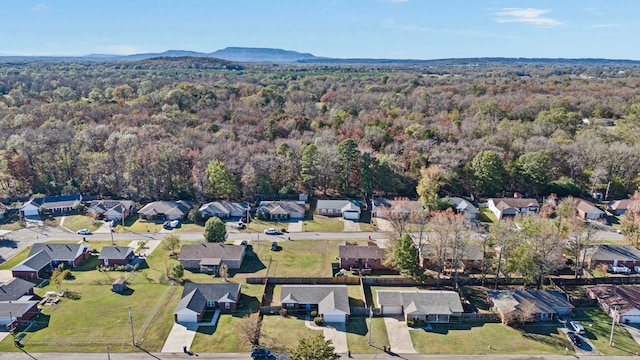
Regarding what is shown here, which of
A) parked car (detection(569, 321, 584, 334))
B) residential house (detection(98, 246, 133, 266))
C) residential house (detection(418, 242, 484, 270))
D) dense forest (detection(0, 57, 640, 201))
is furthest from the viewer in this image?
dense forest (detection(0, 57, 640, 201))

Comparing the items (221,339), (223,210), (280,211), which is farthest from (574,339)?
(223,210)

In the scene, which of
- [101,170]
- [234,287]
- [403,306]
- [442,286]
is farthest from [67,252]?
[442,286]

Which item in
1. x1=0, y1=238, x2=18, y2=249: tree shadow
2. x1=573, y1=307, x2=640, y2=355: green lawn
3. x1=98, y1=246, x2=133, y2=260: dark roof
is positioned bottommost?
x1=0, y1=238, x2=18, y2=249: tree shadow

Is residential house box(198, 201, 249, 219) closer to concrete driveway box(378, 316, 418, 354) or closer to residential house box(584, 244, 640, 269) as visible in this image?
concrete driveway box(378, 316, 418, 354)

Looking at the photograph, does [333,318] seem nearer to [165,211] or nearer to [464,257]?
[464,257]

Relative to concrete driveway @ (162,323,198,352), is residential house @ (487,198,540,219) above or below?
above

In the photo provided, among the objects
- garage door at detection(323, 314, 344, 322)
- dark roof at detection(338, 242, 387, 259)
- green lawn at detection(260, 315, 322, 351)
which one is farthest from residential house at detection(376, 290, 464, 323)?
green lawn at detection(260, 315, 322, 351)
